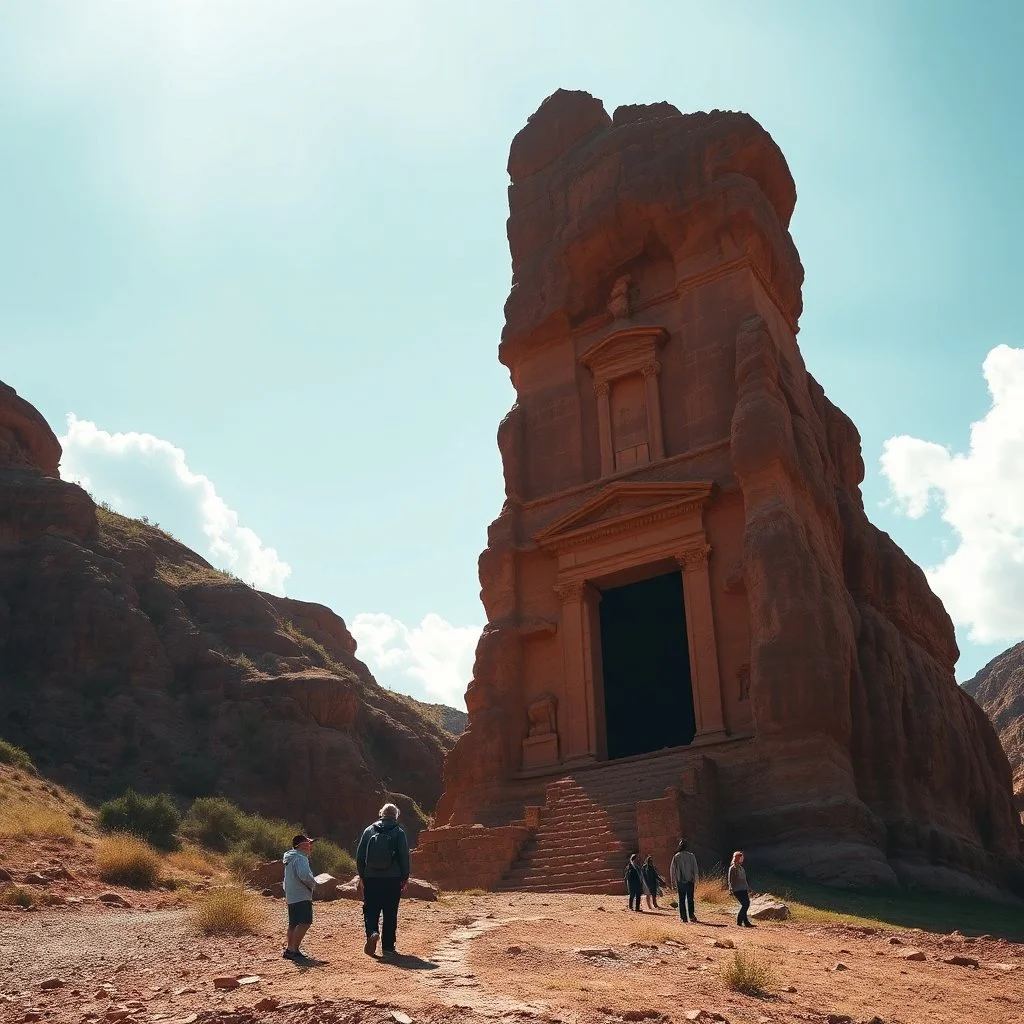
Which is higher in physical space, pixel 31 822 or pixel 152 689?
pixel 152 689

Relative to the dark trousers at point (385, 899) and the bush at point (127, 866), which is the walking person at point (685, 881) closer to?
the dark trousers at point (385, 899)

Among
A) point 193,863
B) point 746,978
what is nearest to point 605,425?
point 193,863

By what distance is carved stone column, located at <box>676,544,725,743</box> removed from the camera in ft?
78.8

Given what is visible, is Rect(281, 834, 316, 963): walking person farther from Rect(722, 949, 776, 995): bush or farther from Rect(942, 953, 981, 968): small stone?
Rect(942, 953, 981, 968): small stone

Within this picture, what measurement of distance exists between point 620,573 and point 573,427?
4.58 meters

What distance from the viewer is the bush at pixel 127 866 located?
65.4 feet

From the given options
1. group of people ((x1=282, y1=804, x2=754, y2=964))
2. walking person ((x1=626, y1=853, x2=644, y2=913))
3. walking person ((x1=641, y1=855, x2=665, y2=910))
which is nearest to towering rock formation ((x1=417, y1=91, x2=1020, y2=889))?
walking person ((x1=641, y1=855, x2=665, y2=910))

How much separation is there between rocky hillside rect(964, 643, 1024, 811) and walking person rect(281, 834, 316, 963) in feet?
155

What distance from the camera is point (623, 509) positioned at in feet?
88.8

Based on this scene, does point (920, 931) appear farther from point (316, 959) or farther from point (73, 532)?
point (73, 532)

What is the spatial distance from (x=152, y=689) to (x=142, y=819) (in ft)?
36.0

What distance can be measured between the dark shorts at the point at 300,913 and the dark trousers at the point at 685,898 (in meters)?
6.03

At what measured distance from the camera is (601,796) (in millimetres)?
21922

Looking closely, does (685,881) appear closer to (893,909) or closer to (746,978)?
(893,909)
